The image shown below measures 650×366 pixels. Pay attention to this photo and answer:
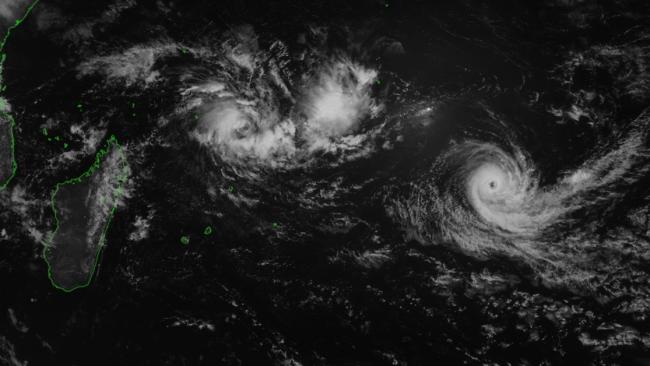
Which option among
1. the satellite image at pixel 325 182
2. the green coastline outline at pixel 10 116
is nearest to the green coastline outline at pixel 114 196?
the satellite image at pixel 325 182

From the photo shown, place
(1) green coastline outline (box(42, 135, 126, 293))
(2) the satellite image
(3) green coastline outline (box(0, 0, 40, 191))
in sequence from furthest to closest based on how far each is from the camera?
(1) green coastline outline (box(42, 135, 126, 293)) < (3) green coastline outline (box(0, 0, 40, 191)) < (2) the satellite image

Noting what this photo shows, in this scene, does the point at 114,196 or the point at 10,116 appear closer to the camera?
the point at 10,116

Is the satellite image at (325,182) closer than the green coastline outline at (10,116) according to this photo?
Yes

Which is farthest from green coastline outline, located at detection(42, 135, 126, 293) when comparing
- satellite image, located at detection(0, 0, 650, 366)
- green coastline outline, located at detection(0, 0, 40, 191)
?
green coastline outline, located at detection(0, 0, 40, 191)

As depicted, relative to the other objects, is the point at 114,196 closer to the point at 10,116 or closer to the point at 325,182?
the point at 10,116

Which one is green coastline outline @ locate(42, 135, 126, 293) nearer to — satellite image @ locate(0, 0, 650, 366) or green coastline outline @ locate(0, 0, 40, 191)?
satellite image @ locate(0, 0, 650, 366)

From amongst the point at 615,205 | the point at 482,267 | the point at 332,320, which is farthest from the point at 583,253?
the point at 332,320

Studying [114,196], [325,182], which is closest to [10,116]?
[114,196]

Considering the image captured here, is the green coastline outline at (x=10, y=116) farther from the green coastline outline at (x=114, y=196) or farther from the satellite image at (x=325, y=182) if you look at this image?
the green coastline outline at (x=114, y=196)
